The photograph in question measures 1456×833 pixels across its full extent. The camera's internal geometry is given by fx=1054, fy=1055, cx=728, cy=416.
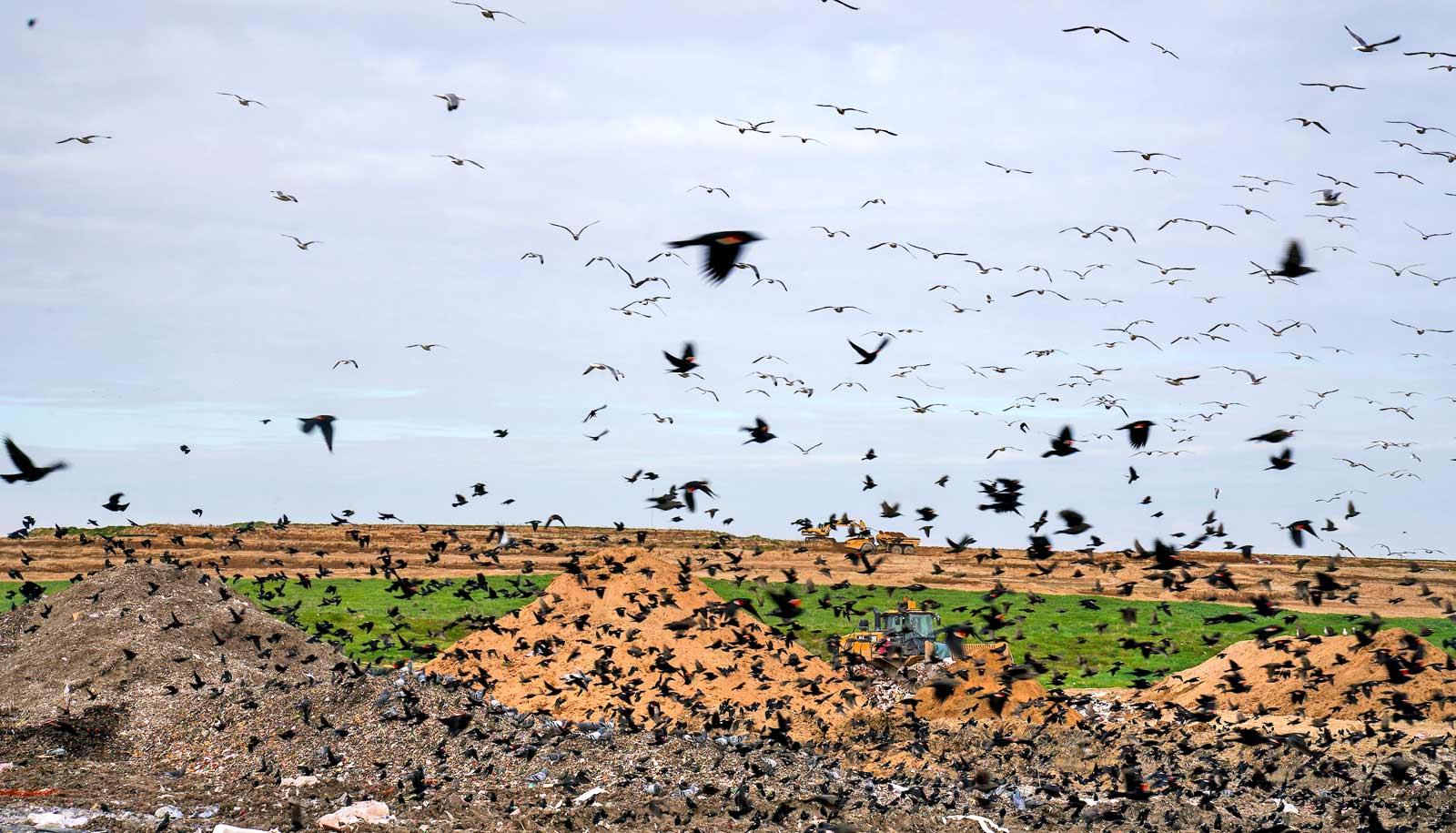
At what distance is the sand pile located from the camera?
16.8 m

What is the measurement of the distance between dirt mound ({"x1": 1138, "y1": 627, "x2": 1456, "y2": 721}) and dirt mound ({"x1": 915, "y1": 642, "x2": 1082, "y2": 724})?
2.83 m

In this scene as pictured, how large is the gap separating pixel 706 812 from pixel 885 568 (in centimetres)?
3908

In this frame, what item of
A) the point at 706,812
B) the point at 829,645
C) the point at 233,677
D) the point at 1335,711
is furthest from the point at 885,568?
the point at 706,812

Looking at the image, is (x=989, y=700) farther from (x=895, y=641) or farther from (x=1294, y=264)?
(x=1294, y=264)

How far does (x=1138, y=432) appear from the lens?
11953 mm

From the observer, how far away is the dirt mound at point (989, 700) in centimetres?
1820

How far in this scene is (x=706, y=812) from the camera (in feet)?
38.3

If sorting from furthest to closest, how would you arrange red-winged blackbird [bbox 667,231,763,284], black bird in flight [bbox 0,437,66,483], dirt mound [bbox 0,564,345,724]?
dirt mound [bbox 0,564,345,724] → black bird in flight [bbox 0,437,66,483] → red-winged blackbird [bbox 667,231,763,284]

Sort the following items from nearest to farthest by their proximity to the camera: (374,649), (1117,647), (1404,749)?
(1404,749), (374,649), (1117,647)

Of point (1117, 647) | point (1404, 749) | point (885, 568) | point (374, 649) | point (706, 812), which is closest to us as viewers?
point (706, 812)

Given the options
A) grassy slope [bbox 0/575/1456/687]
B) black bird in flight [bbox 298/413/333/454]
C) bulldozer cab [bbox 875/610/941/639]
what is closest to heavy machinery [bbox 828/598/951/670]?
bulldozer cab [bbox 875/610/941/639]

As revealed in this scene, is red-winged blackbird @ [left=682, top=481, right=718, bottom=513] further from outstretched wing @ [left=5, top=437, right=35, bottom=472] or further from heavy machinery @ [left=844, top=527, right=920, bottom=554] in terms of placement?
heavy machinery @ [left=844, top=527, right=920, bottom=554]

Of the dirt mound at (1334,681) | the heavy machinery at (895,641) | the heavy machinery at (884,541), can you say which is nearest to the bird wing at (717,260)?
the heavy machinery at (895,641)

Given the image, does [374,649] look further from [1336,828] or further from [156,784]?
[1336,828]
